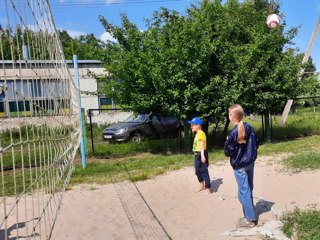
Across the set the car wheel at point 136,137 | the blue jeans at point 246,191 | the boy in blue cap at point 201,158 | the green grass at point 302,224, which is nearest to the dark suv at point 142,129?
the car wheel at point 136,137

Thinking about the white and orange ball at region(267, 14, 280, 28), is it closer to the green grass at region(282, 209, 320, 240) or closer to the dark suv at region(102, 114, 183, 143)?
the dark suv at region(102, 114, 183, 143)

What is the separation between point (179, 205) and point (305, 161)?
11.6 feet

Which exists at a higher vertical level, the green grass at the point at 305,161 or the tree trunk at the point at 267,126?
the tree trunk at the point at 267,126

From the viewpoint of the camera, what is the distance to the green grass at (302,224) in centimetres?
449

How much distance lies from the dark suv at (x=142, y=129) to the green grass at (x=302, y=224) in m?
10.2

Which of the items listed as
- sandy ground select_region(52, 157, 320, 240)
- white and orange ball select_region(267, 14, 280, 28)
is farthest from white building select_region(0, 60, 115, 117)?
white and orange ball select_region(267, 14, 280, 28)

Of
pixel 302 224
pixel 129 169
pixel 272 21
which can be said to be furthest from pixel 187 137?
pixel 302 224

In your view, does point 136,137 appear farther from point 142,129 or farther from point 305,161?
point 305,161

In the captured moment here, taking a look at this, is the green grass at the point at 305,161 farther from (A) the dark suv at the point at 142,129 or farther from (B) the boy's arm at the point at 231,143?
(A) the dark suv at the point at 142,129

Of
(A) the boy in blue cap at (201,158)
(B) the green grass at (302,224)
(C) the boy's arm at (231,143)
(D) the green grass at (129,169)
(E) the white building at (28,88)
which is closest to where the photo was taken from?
(E) the white building at (28,88)

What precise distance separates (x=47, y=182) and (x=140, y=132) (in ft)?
32.5

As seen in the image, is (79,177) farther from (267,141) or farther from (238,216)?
(267,141)

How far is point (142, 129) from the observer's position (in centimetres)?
1559

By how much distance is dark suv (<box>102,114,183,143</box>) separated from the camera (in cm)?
1539
